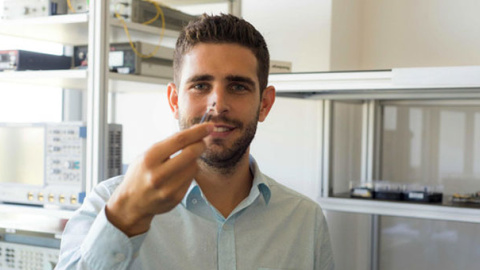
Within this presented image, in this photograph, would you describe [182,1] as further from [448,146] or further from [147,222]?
[147,222]

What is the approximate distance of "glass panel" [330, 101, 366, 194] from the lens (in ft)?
9.21

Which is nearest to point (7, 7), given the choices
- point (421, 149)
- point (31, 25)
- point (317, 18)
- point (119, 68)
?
point (31, 25)

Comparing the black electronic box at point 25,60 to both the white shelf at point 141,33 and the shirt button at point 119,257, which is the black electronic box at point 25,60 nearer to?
the white shelf at point 141,33

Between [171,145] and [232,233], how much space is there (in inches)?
21.2

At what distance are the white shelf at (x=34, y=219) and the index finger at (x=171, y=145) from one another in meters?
1.41

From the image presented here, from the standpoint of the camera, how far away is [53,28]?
2.29 meters

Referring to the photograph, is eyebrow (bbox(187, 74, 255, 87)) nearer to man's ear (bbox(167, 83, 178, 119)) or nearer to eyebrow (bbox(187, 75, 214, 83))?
eyebrow (bbox(187, 75, 214, 83))

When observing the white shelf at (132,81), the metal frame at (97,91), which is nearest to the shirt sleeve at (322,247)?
the metal frame at (97,91)

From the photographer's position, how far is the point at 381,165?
2.89m

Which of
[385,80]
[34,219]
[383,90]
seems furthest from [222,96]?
[34,219]

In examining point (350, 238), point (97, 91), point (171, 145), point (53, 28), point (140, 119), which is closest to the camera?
point (171, 145)

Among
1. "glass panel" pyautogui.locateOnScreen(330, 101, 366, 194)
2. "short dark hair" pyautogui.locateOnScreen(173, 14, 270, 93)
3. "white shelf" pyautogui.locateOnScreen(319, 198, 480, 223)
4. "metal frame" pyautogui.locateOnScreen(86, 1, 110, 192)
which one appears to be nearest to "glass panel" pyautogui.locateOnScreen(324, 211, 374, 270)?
"glass panel" pyautogui.locateOnScreen(330, 101, 366, 194)

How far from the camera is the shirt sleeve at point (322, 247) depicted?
1426 mm

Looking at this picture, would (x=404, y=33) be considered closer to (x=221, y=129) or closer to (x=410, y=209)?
(x=410, y=209)
